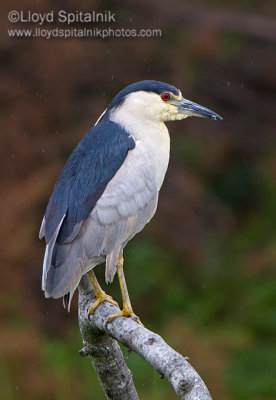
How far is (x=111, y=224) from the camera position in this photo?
11.5 feet

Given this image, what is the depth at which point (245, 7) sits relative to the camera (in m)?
7.45

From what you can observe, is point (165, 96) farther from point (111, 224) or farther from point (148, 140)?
point (111, 224)

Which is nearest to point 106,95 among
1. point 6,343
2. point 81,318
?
point 6,343

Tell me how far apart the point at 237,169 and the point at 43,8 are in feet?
8.03

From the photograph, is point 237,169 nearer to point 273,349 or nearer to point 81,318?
Result: point 273,349

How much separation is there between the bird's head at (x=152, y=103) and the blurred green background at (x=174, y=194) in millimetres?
2111

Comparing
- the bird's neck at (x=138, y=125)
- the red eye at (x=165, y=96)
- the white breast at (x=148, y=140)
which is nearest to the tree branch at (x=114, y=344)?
the white breast at (x=148, y=140)

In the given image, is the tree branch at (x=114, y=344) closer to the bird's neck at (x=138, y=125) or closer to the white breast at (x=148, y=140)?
the white breast at (x=148, y=140)

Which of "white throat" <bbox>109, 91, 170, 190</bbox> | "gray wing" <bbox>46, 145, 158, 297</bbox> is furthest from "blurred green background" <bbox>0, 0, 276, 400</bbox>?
"white throat" <bbox>109, 91, 170, 190</bbox>

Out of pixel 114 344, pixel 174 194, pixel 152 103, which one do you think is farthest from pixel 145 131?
pixel 174 194

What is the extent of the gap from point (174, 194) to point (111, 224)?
3.10m

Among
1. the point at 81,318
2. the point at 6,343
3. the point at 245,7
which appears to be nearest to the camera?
the point at 81,318

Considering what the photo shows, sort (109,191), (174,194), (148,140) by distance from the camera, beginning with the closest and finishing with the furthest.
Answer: (109,191) → (148,140) → (174,194)

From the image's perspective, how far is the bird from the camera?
339 cm
